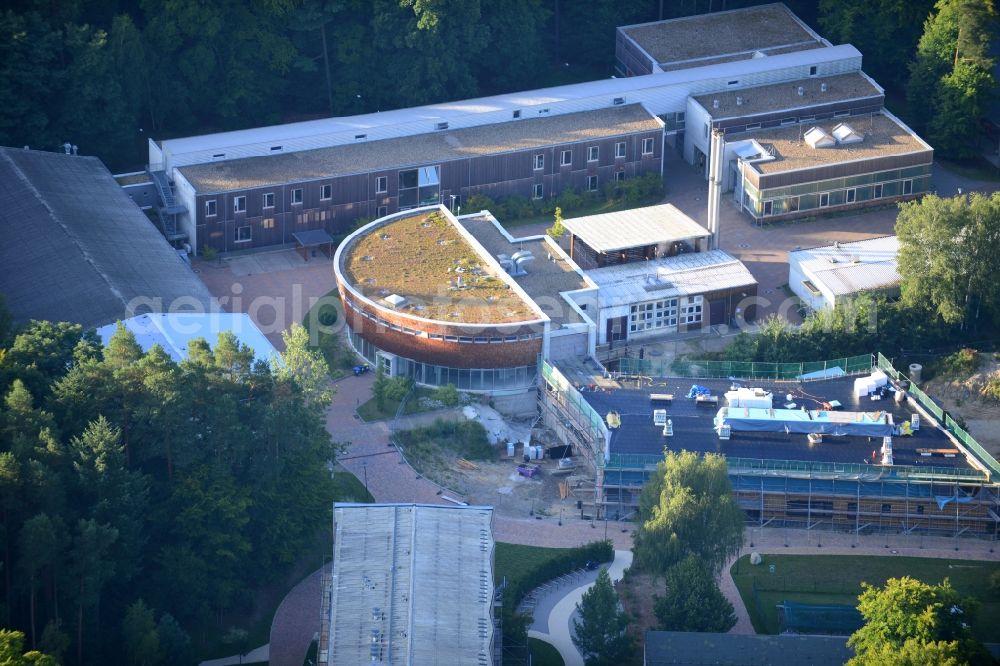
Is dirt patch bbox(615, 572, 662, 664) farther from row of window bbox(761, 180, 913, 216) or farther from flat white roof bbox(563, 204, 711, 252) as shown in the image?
row of window bbox(761, 180, 913, 216)

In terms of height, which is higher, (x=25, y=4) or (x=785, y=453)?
(x=25, y=4)

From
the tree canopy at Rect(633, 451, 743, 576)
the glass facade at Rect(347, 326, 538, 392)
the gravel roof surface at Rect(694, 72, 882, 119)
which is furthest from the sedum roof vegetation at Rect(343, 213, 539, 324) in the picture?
the gravel roof surface at Rect(694, 72, 882, 119)

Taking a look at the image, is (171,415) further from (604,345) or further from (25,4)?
(25,4)

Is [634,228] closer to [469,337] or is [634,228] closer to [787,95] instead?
[469,337]

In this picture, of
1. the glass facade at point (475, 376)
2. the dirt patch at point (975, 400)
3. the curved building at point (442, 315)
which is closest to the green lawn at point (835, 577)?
the dirt patch at point (975, 400)

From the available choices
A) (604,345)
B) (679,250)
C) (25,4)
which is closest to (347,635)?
(604,345)

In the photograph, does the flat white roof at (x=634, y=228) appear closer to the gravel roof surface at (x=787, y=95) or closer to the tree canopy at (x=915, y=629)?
the gravel roof surface at (x=787, y=95)
